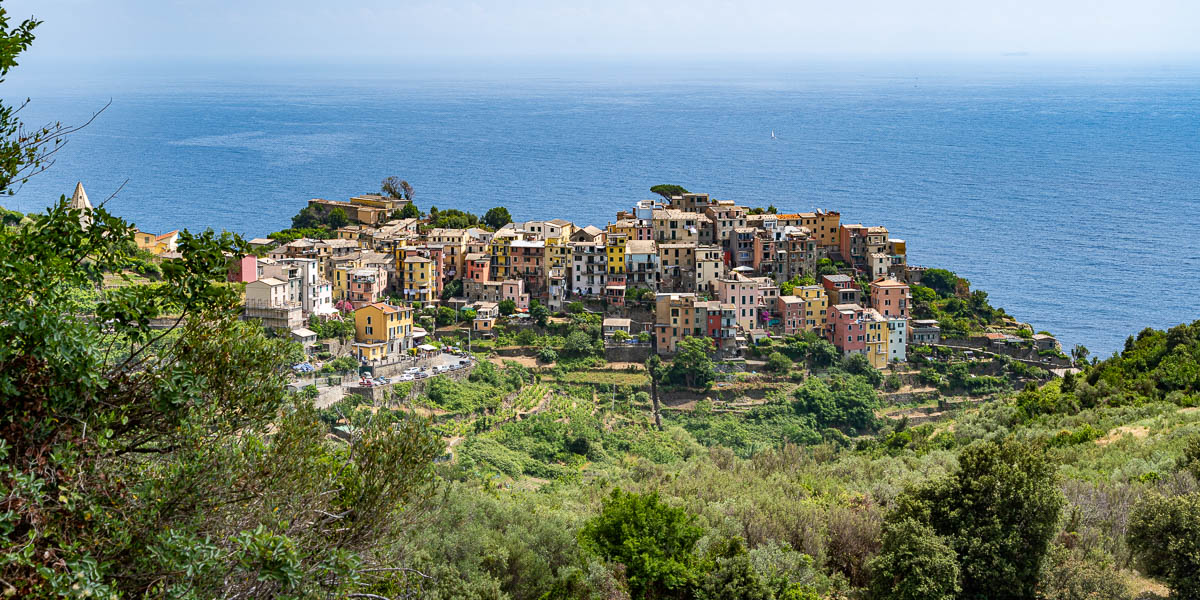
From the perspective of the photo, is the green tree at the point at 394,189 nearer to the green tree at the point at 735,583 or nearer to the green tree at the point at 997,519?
the green tree at the point at 735,583

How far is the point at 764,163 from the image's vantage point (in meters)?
66.4

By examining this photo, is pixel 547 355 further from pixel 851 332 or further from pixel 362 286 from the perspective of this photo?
pixel 851 332

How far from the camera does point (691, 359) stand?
2561cm

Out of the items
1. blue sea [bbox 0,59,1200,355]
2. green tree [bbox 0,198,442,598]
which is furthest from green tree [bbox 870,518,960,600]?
blue sea [bbox 0,59,1200,355]

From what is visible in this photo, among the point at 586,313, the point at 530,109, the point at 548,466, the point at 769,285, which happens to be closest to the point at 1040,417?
the point at 548,466

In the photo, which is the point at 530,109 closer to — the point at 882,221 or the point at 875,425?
the point at 882,221

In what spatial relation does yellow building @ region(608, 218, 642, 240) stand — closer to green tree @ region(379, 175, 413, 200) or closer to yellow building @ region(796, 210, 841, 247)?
yellow building @ region(796, 210, 841, 247)

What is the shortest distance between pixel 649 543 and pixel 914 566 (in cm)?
238

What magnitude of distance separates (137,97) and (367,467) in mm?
116495

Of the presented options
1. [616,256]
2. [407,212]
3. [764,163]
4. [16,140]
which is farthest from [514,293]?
[764,163]

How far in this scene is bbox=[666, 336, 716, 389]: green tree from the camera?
83.8 ft

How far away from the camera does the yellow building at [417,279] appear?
92.8 feet

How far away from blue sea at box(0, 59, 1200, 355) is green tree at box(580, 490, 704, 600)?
28.7ft

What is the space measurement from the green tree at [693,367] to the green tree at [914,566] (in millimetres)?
15506
